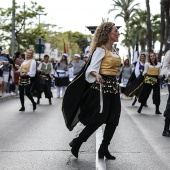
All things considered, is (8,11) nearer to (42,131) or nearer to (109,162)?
(42,131)

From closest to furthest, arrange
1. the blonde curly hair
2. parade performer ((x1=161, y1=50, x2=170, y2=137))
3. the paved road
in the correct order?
the paved road → the blonde curly hair → parade performer ((x1=161, y1=50, x2=170, y2=137))

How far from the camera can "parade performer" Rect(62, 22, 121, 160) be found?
23.9 ft

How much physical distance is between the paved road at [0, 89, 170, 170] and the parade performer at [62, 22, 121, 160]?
14.0 inches

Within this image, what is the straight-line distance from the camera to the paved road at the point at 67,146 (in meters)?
7.18

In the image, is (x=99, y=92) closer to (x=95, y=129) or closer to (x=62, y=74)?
(x=95, y=129)

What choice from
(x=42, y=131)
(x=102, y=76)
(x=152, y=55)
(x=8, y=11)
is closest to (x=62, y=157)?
(x=102, y=76)

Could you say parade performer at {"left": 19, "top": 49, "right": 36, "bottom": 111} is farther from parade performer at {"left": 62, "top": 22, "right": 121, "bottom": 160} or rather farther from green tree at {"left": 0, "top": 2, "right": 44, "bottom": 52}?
green tree at {"left": 0, "top": 2, "right": 44, "bottom": 52}

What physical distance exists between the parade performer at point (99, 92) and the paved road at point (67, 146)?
36cm

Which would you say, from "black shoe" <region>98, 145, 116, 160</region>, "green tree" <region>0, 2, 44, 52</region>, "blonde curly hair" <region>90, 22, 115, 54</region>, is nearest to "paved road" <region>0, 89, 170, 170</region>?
"black shoe" <region>98, 145, 116, 160</region>

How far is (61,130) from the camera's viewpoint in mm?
11008

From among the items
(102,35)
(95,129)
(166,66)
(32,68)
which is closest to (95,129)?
(95,129)

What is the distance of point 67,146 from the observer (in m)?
8.74

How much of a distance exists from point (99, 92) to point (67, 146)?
1706 millimetres

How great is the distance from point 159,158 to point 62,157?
130 cm
